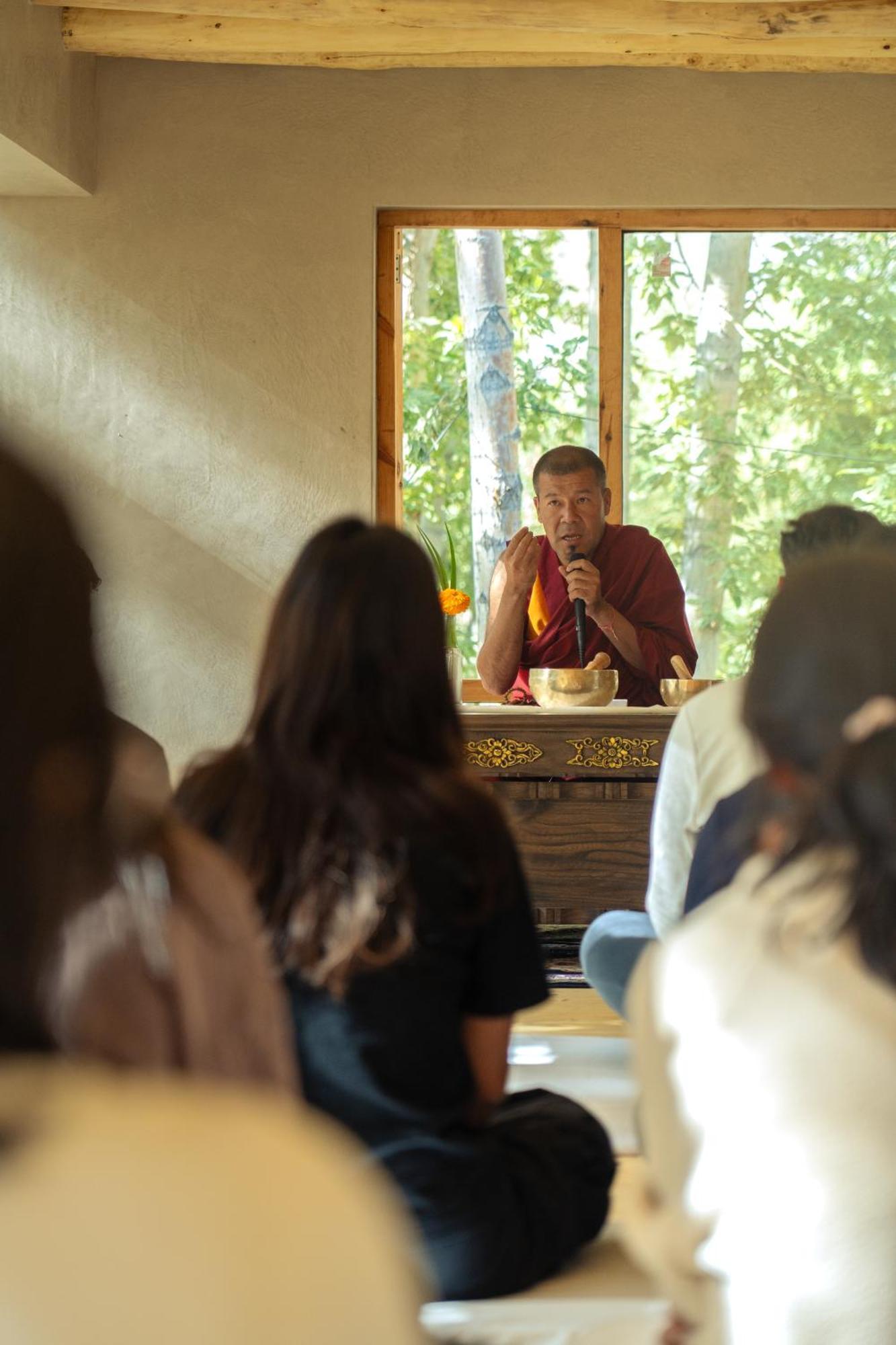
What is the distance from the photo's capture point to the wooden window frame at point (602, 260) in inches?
197

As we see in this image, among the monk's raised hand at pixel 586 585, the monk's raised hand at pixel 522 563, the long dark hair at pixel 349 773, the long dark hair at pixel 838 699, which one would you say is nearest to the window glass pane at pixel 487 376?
the monk's raised hand at pixel 522 563

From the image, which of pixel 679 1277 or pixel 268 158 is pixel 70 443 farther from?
pixel 679 1277

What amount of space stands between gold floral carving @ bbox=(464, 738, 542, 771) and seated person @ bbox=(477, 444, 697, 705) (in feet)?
1.45

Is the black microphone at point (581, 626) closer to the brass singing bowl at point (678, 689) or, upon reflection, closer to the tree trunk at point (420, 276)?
the brass singing bowl at point (678, 689)

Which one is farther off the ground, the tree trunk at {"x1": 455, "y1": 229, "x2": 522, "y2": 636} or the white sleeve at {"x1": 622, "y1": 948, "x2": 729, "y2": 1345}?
the tree trunk at {"x1": 455, "y1": 229, "x2": 522, "y2": 636}

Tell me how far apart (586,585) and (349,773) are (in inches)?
116

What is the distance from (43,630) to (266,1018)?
0.25m

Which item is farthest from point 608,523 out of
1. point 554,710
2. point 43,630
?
point 43,630

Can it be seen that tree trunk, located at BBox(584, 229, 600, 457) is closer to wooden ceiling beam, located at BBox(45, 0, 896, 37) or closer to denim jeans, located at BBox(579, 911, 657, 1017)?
wooden ceiling beam, located at BBox(45, 0, 896, 37)

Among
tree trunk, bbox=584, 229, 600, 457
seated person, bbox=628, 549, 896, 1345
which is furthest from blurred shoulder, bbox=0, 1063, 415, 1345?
tree trunk, bbox=584, 229, 600, 457

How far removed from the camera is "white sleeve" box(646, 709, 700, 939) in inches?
90.0

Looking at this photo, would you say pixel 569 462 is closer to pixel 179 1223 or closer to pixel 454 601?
pixel 454 601

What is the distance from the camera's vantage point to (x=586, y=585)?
4.36 metres

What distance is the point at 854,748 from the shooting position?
95 centimetres
